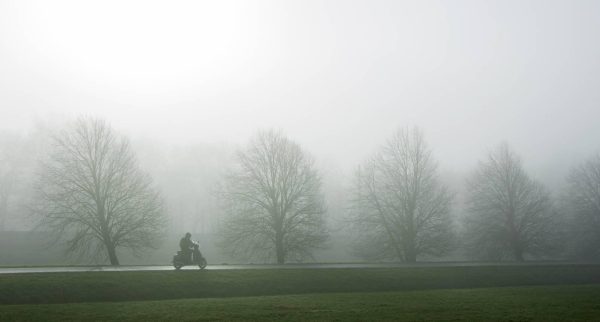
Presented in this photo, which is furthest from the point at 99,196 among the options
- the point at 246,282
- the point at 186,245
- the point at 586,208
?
the point at 586,208

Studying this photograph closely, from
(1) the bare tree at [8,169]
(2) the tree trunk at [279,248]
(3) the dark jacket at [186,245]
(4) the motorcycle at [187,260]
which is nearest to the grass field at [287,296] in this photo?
(4) the motorcycle at [187,260]

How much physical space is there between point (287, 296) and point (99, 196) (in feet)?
79.6

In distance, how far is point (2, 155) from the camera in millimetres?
73188

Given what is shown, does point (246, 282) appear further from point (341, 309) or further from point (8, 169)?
point (8, 169)

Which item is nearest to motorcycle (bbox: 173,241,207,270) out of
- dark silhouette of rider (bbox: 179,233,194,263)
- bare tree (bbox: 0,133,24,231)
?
dark silhouette of rider (bbox: 179,233,194,263)

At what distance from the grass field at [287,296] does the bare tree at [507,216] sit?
18890 mm

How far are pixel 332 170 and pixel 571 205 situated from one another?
5037 centimetres

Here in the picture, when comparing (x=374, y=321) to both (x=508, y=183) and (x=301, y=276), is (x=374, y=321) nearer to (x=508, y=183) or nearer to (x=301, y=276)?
(x=301, y=276)

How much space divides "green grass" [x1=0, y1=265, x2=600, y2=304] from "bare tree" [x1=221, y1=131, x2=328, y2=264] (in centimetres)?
1258

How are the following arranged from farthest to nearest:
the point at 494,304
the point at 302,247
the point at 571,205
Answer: the point at 571,205
the point at 302,247
the point at 494,304

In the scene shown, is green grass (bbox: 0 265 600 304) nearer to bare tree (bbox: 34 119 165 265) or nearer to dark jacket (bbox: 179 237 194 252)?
dark jacket (bbox: 179 237 194 252)

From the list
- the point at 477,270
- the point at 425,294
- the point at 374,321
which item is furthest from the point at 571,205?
the point at 374,321

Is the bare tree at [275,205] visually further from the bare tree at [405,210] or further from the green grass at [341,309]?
the green grass at [341,309]

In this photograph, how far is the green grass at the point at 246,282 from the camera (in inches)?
832
